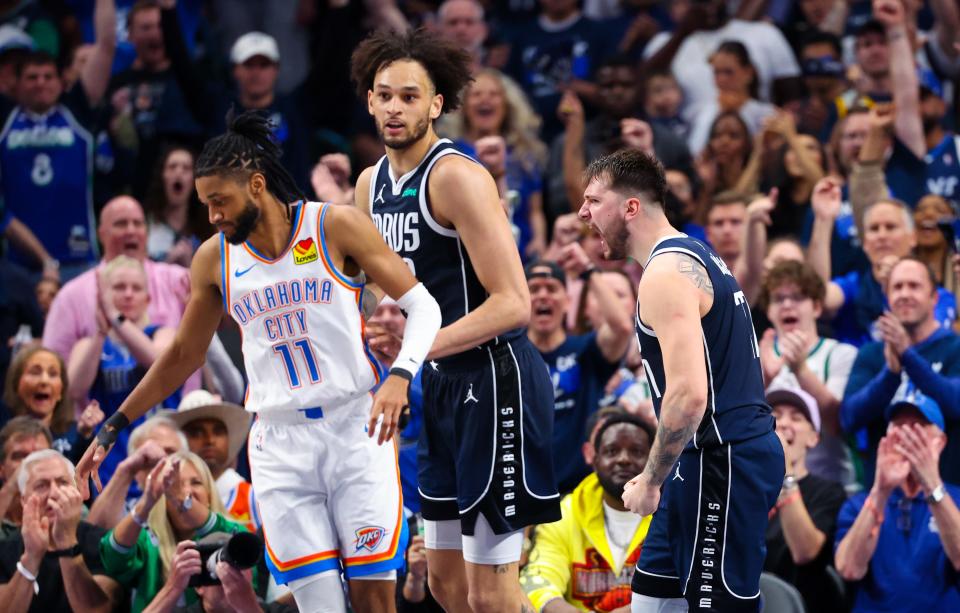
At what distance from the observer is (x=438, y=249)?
5727 millimetres

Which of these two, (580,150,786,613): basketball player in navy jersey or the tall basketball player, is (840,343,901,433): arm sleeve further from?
the tall basketball player

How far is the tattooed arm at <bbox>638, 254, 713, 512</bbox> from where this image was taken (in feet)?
16.4

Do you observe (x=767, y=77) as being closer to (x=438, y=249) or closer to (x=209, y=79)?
(x=209, y=79)

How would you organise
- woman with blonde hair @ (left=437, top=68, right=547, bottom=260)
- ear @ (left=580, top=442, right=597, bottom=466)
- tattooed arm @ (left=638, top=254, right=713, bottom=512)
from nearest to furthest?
tattooed arm @ (left=638, top=254, right=713, bottom=512) < ear @ (left=580, top=442, right=597, bottom=466) < woman with blonde hair @ (left=437, top=68, right=547, bottom=260)

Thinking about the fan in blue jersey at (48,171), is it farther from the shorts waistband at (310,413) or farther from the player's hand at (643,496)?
the player's hand at (643,496)

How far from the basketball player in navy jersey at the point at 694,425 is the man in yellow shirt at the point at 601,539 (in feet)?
6.11

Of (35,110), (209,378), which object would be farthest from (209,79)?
(209,378)

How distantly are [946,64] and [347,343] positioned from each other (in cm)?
831

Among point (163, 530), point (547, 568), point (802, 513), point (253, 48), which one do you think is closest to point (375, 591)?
point (547, 568)

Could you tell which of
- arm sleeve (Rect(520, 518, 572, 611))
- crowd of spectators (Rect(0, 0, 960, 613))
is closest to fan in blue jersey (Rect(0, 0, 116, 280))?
crowd of spectators (Rect(0, 0, 960, 613))

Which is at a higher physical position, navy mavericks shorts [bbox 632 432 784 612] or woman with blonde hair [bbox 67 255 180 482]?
woman with blonde hair [bbox 67 255 180 482]

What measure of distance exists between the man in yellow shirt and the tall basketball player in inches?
78.0

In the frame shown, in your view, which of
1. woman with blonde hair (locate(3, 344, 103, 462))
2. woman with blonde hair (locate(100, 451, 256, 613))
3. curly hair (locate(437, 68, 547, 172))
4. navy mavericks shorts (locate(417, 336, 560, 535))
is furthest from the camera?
curly hair (locate(437, 68, 547, 172))

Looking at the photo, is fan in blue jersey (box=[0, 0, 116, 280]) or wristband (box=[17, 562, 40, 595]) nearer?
wristband (box=[17, 562, 40, 595])
